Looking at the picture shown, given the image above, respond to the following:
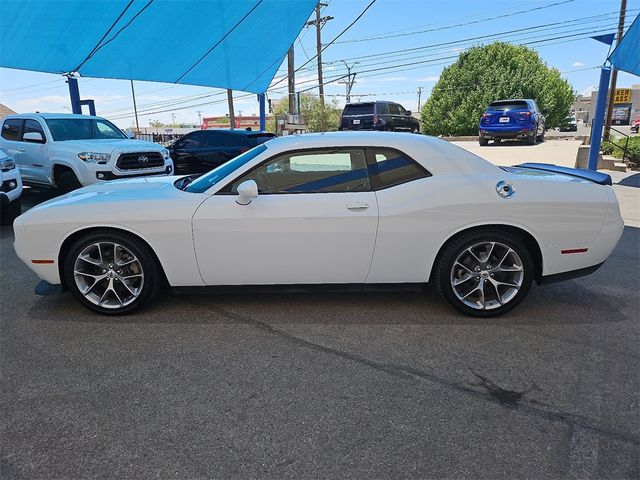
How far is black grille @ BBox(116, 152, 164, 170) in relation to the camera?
8375 mm

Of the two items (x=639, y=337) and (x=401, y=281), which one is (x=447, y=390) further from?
(x=639, y=337)

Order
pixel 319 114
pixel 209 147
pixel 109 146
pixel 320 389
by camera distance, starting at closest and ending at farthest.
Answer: pixel 320 389 → pixel 109 146 → pixel 209 147 → pixel 319 114

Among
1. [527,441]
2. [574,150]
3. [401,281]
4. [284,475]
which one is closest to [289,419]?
[284,475]

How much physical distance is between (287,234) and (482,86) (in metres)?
37.1

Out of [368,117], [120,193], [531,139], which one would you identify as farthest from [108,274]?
[531,139]

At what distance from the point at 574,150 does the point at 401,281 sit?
736 inches

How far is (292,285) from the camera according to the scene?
365cm

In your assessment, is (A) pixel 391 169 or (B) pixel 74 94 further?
(B) pixel 74 94

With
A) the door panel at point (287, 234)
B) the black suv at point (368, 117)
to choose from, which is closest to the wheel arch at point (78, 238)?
the door panel at point (287, 234)

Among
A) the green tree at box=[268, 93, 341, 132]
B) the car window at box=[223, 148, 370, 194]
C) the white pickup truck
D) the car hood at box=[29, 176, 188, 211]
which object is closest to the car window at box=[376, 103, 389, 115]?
the white pickup truck

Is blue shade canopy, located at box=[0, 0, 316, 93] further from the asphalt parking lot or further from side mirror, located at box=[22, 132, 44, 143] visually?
the asphalt parking lot

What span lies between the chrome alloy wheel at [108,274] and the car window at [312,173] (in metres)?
1.01

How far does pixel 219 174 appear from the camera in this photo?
3.82 meters

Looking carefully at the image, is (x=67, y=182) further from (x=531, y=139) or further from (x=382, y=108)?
(x=531, y=139)
